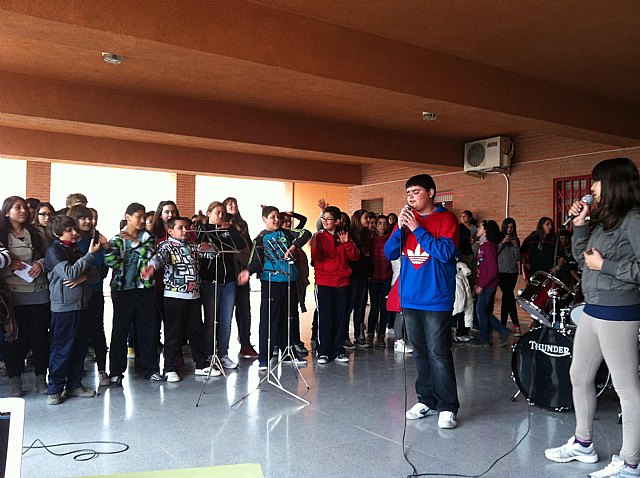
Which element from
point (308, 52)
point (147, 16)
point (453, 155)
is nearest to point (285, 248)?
point (308, 52)

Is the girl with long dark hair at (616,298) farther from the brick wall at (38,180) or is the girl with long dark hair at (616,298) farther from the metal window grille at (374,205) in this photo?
the brick wall at (38,180)

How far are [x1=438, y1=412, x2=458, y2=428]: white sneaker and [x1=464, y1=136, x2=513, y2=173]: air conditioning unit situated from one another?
638 cm

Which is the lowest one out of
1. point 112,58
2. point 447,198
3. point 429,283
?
point 429,283

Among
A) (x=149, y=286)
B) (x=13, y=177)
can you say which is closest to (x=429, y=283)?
(x=149, y=286)

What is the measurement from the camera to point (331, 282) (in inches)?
242

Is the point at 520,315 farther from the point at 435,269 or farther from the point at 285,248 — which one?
the point at 435,269

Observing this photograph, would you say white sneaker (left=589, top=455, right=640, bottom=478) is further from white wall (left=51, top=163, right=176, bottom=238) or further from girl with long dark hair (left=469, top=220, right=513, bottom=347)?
white wall (left=51, top=163, right=176, bottom=238)

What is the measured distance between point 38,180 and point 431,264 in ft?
31.1

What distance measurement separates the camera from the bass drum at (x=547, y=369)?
418 cm

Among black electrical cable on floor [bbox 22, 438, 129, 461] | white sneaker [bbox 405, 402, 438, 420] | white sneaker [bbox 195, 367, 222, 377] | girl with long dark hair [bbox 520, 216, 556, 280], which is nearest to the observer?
black electrical cable on floor [bbox 22, 438, 129, 461]

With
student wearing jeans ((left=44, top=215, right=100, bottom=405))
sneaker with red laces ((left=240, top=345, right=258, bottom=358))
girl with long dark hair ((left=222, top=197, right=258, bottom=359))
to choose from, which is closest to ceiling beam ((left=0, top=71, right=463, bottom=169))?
girl with long dark hair ((left=222, top=197, right=258, bottom=359))

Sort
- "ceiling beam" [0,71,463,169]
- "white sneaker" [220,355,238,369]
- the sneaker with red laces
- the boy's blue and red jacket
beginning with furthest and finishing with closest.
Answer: "ceiling beam" [0,71,463,169] < the sneaker with red laces < "white sneaker" [220,355,238,369] < the boy's blue and red jacket

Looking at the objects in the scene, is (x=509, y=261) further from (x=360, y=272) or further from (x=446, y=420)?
(x=446, y=420)

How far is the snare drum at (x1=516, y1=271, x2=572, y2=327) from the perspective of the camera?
4.21 m
